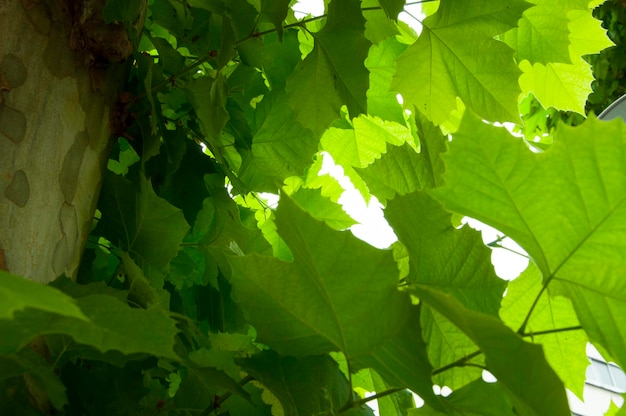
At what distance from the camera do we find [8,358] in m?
0.32

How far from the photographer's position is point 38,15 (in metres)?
0.48

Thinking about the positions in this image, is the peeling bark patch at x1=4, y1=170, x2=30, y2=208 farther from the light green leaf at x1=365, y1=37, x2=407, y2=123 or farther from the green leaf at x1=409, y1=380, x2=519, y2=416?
the light green leaf at x1=365, y1=37, x2=407, y2=123

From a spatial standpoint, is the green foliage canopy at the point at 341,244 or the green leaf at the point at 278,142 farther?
the green leaf at the point at 278,142

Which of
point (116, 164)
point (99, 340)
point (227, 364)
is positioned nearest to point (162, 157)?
point (116, 164)

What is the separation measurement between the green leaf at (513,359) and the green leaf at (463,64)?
419 millimetres

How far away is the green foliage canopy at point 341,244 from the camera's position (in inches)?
11.9

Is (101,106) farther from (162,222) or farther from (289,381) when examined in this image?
(289,381)

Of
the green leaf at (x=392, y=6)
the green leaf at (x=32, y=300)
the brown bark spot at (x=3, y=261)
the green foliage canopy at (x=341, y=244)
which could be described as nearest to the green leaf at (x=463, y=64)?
the green foliage canopy at (x=341, y=244)

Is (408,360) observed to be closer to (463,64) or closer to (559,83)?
(463,64)

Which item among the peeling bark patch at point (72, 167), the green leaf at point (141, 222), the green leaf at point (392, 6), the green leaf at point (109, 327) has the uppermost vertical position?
the green leaf at point (392, 6)

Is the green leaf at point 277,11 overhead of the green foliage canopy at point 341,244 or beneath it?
overhead

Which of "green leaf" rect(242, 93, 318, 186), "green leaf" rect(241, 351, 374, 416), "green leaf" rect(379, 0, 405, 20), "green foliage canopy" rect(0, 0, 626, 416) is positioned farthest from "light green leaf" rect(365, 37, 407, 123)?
"green leaf" rect(241, 351, 374, 416)

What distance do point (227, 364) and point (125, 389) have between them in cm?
7

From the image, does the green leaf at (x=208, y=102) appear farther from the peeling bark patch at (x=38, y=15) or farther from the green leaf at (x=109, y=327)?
the green leaf at (x=109, y=327)
